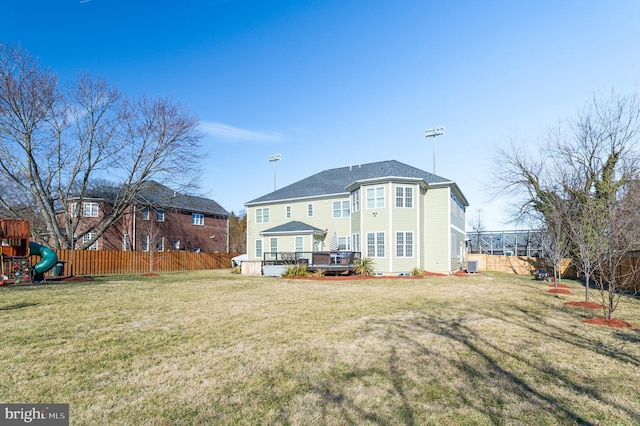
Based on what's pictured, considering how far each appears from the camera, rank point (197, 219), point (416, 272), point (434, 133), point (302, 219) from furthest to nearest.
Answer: point (197, 219) < point (434, 133) < point (302, 219) < point (416, 272)

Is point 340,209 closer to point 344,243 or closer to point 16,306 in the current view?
point 344,243

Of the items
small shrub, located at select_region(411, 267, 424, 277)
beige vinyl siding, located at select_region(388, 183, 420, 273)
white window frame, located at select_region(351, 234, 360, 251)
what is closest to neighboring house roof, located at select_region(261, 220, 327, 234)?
white window frame, located at select_region(351, 234, 360, 251)

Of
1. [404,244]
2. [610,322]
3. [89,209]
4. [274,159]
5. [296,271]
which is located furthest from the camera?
[274,159]

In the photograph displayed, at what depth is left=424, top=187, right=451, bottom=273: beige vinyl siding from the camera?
973 inches

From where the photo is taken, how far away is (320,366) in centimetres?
533

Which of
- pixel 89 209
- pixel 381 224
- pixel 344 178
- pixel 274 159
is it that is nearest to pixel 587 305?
pixel 381 224

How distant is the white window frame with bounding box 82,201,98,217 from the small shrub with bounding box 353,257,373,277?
25125mm

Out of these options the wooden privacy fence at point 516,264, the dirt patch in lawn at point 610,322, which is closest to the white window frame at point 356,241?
the wooden privacy fence at point 516,264

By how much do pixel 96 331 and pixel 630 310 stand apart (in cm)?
1497

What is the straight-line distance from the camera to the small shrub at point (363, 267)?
22.3m

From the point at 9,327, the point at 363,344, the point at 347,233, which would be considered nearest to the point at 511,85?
the point at 363,344

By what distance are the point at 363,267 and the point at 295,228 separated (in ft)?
26.8

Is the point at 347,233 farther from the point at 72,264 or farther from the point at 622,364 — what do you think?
the point at 622,364

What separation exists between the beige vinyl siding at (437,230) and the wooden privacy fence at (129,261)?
21048 millimetres
